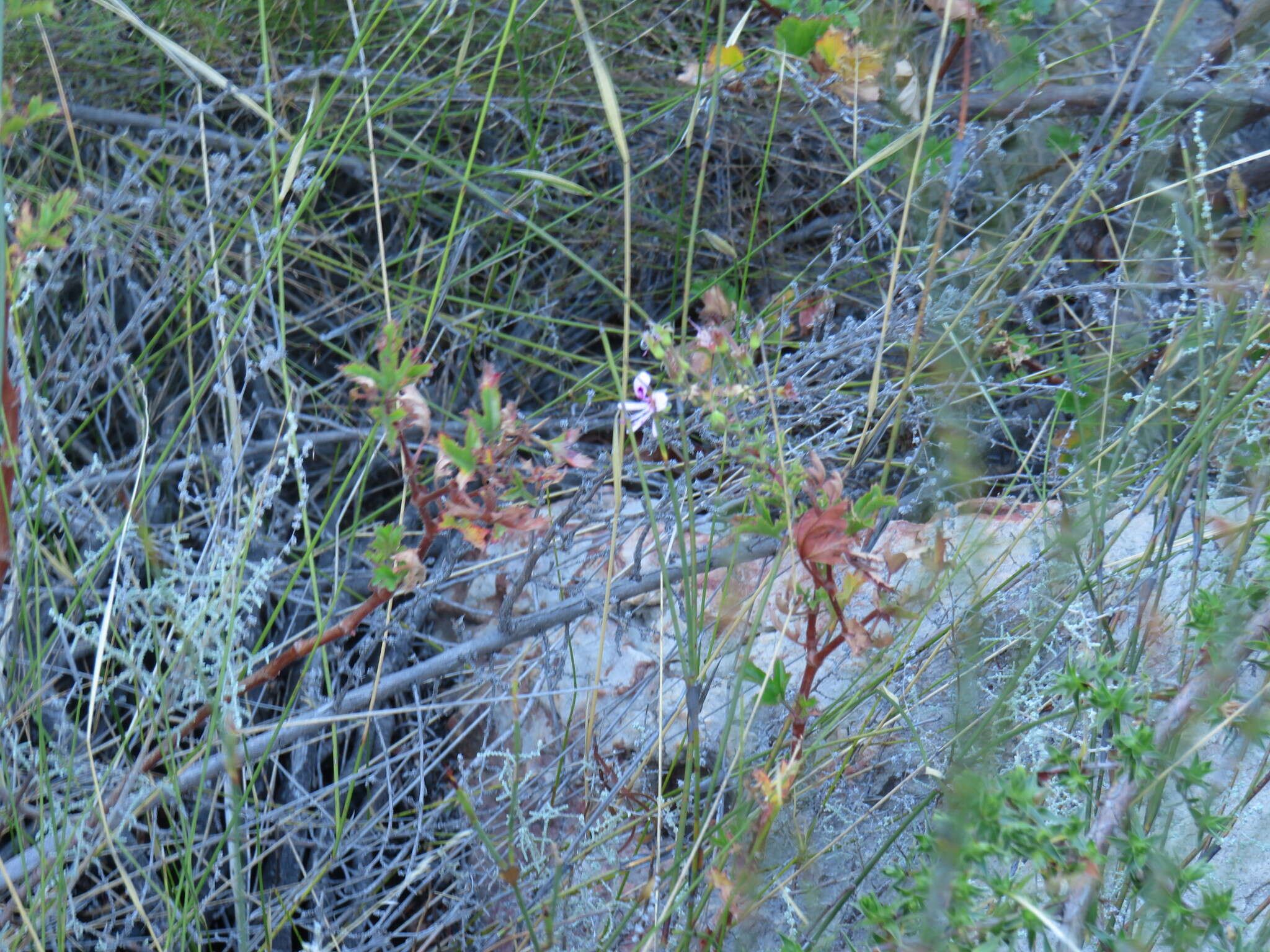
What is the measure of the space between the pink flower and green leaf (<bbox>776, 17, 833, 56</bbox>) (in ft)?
1.88

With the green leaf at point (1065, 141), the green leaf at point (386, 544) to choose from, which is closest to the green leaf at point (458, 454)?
the green leaf at point (386, 544)

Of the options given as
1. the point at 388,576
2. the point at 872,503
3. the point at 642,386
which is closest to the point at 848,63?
the point at 642,386

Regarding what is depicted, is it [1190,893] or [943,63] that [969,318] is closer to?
[943,63]

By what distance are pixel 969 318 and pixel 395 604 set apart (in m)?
0.87

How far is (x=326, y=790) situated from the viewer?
1.16 meters

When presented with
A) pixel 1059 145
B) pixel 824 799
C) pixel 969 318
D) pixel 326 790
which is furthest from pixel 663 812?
pixel 1059 145

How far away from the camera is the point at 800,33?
1520mm

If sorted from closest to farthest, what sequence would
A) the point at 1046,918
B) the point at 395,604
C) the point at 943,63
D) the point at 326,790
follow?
the point at 1046,918, the point at 326,790, the point at 395,604, the point at 943,63

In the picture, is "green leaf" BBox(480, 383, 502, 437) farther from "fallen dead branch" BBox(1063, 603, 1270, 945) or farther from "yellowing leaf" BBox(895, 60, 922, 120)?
"yellowing leaf" BBox(895, 60, 922, 120)

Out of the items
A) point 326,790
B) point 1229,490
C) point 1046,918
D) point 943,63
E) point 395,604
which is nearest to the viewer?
point 1046,918

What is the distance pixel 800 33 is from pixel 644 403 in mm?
620

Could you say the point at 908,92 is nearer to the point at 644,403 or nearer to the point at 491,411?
the point at 644,403

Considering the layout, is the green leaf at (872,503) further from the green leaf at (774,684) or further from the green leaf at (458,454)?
the green leaf at (458,454)

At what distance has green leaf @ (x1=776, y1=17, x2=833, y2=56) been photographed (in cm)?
152
